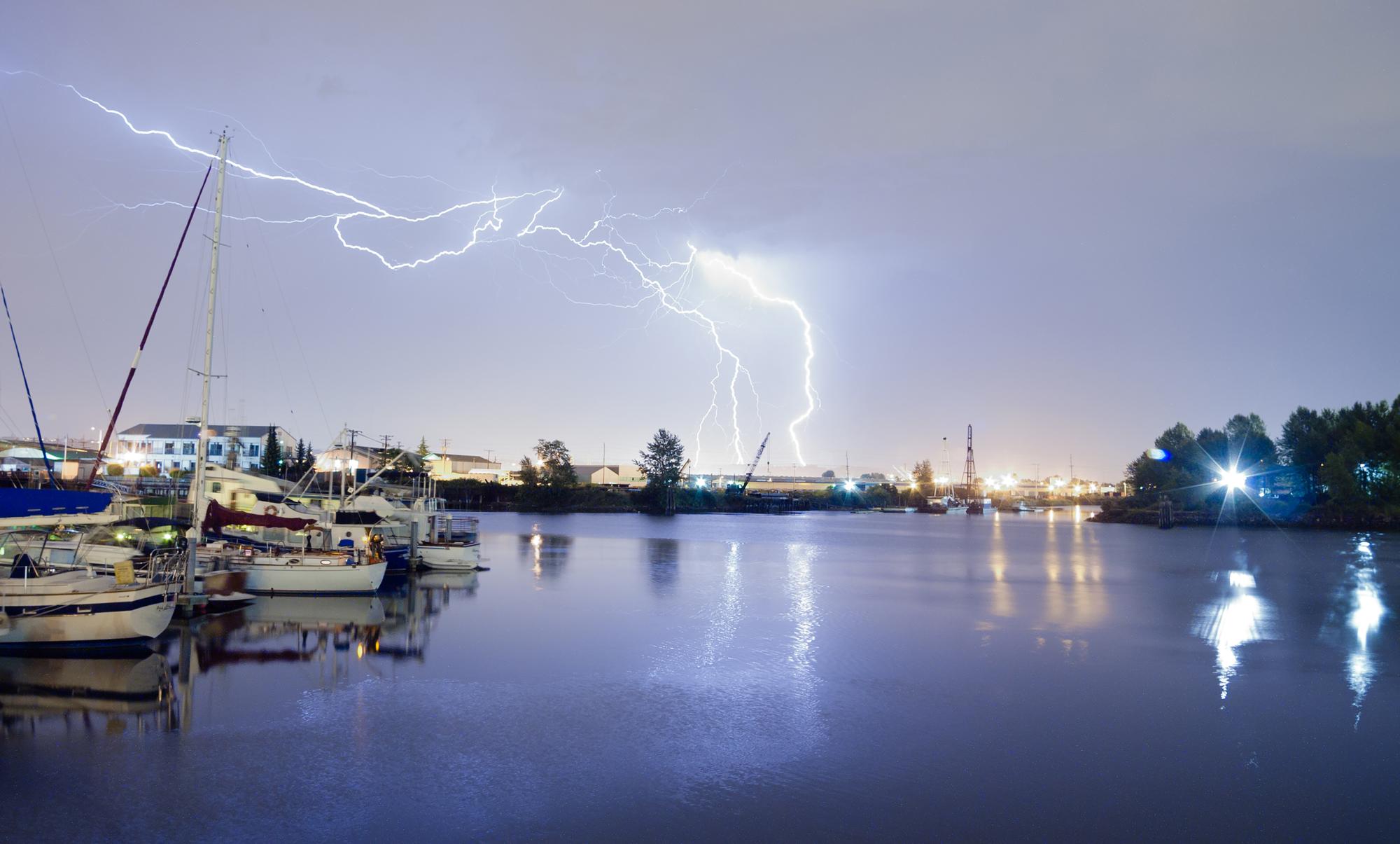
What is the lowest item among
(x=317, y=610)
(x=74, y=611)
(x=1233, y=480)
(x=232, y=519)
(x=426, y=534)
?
(x=317, y=610)

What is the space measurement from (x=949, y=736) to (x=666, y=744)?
5036mm

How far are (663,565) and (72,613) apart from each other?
3314 centimetres

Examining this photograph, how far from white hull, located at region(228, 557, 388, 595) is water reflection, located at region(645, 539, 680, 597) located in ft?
37.5

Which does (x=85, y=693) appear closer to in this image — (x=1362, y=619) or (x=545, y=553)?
(x=1362, y=619)

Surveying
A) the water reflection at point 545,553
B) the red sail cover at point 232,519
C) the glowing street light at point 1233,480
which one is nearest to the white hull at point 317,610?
the red sail cover at point 232,519

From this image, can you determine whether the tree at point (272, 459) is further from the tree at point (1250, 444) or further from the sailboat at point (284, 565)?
the tree at point (1250, 444)

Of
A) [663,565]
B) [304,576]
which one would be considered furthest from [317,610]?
[663,565]

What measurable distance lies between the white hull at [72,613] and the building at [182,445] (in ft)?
309

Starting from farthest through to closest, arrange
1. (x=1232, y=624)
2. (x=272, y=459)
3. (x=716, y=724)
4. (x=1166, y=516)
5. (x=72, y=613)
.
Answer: (x=1166, y=516) → (x=272, y=459) → (x=1232, y=624) → (x=72, y=613) → (x=716, y=724)

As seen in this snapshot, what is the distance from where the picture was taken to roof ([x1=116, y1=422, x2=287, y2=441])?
118 meters

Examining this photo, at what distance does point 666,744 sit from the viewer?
14.2m

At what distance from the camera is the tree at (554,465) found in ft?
463

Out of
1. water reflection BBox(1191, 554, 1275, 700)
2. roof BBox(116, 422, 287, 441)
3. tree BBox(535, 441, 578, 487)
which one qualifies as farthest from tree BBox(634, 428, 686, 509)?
water reflection BBox(1191, 554, 1275, 700)

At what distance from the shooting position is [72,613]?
19.2 m
